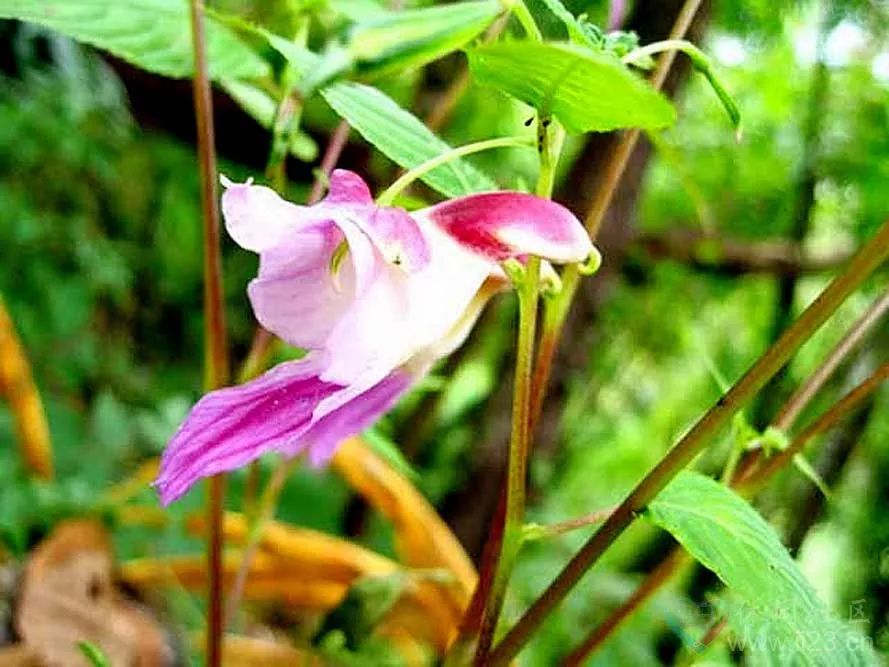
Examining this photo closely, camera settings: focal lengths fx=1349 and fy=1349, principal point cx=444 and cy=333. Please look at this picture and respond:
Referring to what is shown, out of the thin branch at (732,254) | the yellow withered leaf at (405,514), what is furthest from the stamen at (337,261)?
the thin branch at (732,254)

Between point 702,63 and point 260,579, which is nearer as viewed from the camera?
point 702,63

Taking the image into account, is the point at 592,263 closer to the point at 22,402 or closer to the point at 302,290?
the point at 302,290

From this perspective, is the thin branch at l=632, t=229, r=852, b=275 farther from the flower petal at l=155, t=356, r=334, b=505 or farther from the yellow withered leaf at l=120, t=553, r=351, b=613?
the flower petal at l=155, t=356, r=334, b=505

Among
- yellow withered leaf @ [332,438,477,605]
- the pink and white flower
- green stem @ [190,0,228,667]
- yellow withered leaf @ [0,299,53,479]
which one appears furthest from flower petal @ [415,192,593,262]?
yellow withered leaf @ [0,299,53,479]

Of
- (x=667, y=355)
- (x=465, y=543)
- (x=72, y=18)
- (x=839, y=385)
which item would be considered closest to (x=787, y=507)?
Answer: (x=839, y=385)

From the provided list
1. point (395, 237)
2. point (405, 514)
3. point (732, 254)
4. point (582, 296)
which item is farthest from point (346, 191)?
point (732, 254)

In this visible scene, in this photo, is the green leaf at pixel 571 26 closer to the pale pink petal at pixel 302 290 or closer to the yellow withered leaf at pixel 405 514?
the pale pink petal at pixel 302 290

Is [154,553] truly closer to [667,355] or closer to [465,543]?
[465,543]
